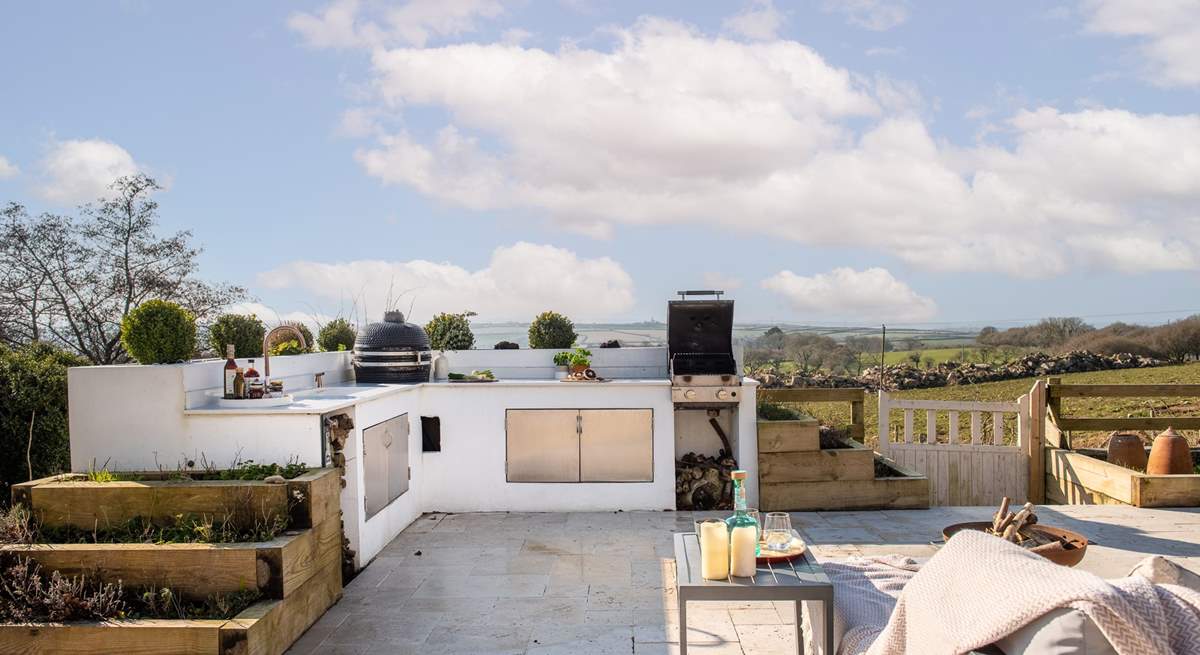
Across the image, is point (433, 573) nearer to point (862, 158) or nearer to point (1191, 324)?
point (862, 158)

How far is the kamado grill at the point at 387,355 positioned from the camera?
7.07 metres

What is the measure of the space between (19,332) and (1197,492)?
16.5 m

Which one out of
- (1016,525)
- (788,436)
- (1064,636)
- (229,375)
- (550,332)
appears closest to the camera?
(1064,636)

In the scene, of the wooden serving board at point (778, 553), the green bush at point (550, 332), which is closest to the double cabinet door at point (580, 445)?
the green bush at point (550, 332)

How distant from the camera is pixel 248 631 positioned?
3477 millimetres

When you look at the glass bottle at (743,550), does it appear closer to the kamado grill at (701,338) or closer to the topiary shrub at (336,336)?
the kamado grill at (701,338)

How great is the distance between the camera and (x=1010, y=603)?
1.94 metres

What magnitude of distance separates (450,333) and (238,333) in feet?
7.96

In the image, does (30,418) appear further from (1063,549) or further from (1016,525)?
(1063,549)

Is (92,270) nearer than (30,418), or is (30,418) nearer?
(30,418)

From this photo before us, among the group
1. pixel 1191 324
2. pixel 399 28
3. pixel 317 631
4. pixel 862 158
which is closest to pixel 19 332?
pixel 399 28

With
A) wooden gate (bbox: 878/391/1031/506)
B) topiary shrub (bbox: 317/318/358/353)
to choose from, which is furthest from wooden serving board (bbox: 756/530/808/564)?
topiary shrub (bbox: 317/318/358/353)

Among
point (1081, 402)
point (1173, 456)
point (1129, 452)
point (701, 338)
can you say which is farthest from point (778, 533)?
point (1081, 402)

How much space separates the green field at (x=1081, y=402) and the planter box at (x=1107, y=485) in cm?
240
